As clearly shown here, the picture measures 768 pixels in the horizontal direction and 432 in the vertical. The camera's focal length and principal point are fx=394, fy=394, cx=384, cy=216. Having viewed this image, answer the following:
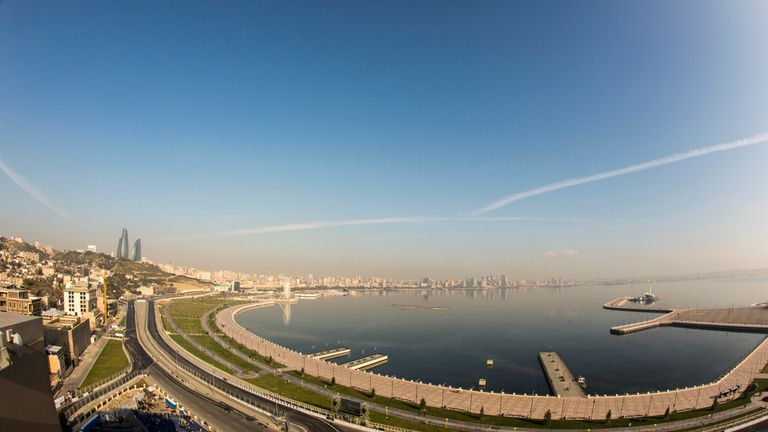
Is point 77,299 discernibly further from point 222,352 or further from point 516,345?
point 516,345

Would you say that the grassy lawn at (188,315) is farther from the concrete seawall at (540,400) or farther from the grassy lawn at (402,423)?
the grassy lawn at (402,423)

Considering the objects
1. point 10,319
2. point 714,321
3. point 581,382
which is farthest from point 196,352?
point 714,321

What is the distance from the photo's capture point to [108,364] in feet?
112

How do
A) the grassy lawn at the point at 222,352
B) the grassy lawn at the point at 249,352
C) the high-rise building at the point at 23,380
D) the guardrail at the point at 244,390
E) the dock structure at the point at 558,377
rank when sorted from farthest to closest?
the grassy lawn at the point at 249,352 → the grassy lawn at the point at 222,352 → the dock structure at the point at 558,377 → the guardrail at the point at 244,390 → the high-rise building at the point at 23,380

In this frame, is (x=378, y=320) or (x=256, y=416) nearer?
(x=256, y=416)

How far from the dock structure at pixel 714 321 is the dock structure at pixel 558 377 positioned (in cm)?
2983

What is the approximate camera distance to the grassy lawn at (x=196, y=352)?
1387 inches

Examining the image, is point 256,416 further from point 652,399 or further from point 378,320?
point 378,320

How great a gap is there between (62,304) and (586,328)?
275 ft

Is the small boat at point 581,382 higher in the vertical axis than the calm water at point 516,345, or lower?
higher

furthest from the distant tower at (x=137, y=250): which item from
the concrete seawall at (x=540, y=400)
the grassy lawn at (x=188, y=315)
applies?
the concrete seawall at (x=540, y=400)

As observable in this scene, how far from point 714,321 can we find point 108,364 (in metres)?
95.8

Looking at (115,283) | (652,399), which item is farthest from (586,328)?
(115,283)

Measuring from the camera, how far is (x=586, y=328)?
234 ft
